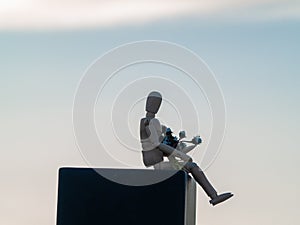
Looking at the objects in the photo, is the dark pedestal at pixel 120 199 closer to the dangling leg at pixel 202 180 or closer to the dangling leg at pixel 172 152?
the dangling leg at pixel 202 180

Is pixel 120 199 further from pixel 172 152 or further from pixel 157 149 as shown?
pixel 172 152

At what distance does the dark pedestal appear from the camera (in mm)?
30000

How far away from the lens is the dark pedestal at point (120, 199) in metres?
30.0

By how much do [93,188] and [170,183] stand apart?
78.7 inches

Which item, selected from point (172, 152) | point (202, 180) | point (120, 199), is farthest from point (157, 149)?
point (120, 199)

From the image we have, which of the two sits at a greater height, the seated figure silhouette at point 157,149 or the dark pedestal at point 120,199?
the seated figure silhouette at point 157,149

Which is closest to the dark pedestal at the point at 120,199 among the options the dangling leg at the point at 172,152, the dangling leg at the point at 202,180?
the dangling leg at the point at 202,180

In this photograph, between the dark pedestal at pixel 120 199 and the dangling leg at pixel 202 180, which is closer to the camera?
the dark pedestal at pixel 120 199

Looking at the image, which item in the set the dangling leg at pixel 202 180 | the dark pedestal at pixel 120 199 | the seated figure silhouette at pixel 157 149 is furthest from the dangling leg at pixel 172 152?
the dark pedestal at pixel 120 199

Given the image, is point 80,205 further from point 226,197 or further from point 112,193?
point 226,197

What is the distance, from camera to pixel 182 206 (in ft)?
98.1

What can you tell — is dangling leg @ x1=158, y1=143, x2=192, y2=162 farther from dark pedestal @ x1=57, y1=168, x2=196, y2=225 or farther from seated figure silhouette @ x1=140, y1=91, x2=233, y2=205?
dark pedestal @ x1=57, y1=168, x2=196, y2=225

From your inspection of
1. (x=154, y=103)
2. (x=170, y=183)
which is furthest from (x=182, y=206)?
(x=154, y=103)

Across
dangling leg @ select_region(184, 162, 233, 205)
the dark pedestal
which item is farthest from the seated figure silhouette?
the dark pedestal
